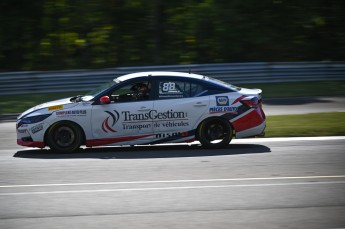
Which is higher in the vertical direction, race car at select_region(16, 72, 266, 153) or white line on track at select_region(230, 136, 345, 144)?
race car at select_region(16, 72, 266, 153)

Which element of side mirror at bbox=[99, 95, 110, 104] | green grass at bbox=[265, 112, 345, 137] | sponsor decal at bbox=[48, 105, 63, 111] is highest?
side mirror at bbox=[99, 95, 110, 104]

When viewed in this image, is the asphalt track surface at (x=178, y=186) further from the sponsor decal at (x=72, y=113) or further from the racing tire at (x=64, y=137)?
the sponsor decal at (x=72, y=113)

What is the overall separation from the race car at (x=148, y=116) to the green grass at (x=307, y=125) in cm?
178

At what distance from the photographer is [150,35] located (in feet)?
88.2

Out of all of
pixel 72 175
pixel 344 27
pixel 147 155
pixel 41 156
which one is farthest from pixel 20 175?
pixel 344 27

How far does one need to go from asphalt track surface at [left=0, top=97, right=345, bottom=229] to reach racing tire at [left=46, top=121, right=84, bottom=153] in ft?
0.62

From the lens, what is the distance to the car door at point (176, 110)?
38.4 ft

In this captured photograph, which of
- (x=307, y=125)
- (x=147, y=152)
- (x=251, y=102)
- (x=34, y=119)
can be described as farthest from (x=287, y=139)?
(x=34, y=119)

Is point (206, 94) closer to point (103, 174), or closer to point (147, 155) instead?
point (147, 155)

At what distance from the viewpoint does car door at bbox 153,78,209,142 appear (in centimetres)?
1170

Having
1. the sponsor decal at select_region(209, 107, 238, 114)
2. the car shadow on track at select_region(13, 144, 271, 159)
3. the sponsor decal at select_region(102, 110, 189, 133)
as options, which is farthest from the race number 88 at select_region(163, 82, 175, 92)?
the car shadow on track at select_region(13, 144, 271, 159)

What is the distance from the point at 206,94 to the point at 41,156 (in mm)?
3308

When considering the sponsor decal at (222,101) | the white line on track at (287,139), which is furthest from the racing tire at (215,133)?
the white line on track at (287,139)

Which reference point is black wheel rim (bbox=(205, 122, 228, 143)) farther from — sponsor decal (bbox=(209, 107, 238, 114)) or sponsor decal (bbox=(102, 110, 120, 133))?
sponsor decal (bbox=(102, 110, 120, 133))
